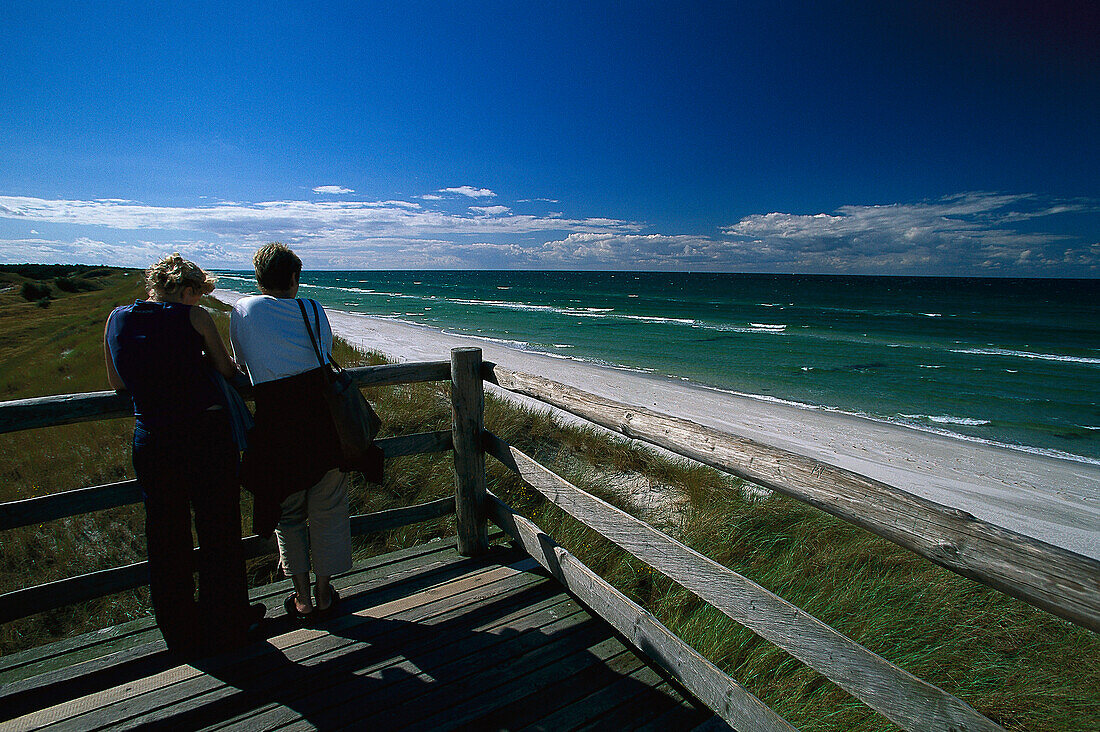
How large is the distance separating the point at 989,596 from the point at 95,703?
16.7 feet

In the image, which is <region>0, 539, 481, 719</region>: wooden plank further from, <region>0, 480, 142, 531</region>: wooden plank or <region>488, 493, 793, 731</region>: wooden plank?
<region>0, 480, 142, 531</region>: wooden plank

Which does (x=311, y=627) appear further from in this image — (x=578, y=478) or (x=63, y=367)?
(x=63, y=367)

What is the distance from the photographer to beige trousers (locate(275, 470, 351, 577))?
8.73 feet

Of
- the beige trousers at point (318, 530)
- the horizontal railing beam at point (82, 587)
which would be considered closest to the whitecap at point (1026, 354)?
the beige trousers at point (318, 530)

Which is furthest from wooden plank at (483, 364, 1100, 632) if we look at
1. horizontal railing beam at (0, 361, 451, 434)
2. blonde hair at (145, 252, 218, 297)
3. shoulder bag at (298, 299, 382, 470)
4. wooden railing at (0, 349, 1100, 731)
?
horizontal railing beam at (0, 361, 451, 434)

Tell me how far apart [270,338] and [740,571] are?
3547 millimetres

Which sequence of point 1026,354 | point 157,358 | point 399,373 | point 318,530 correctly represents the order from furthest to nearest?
point 1026,354, point 399,373, point 318,530, point 157,358

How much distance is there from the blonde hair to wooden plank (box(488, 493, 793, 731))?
2.25m

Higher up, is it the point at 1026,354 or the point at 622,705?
the point at 622,705

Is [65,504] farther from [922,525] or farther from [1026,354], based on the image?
[1026,354]

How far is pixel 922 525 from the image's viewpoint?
→ 1426 millimetres

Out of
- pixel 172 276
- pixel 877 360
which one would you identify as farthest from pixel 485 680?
pixel 877 360

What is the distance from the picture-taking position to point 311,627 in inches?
107

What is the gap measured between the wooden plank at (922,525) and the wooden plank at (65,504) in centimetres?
273
